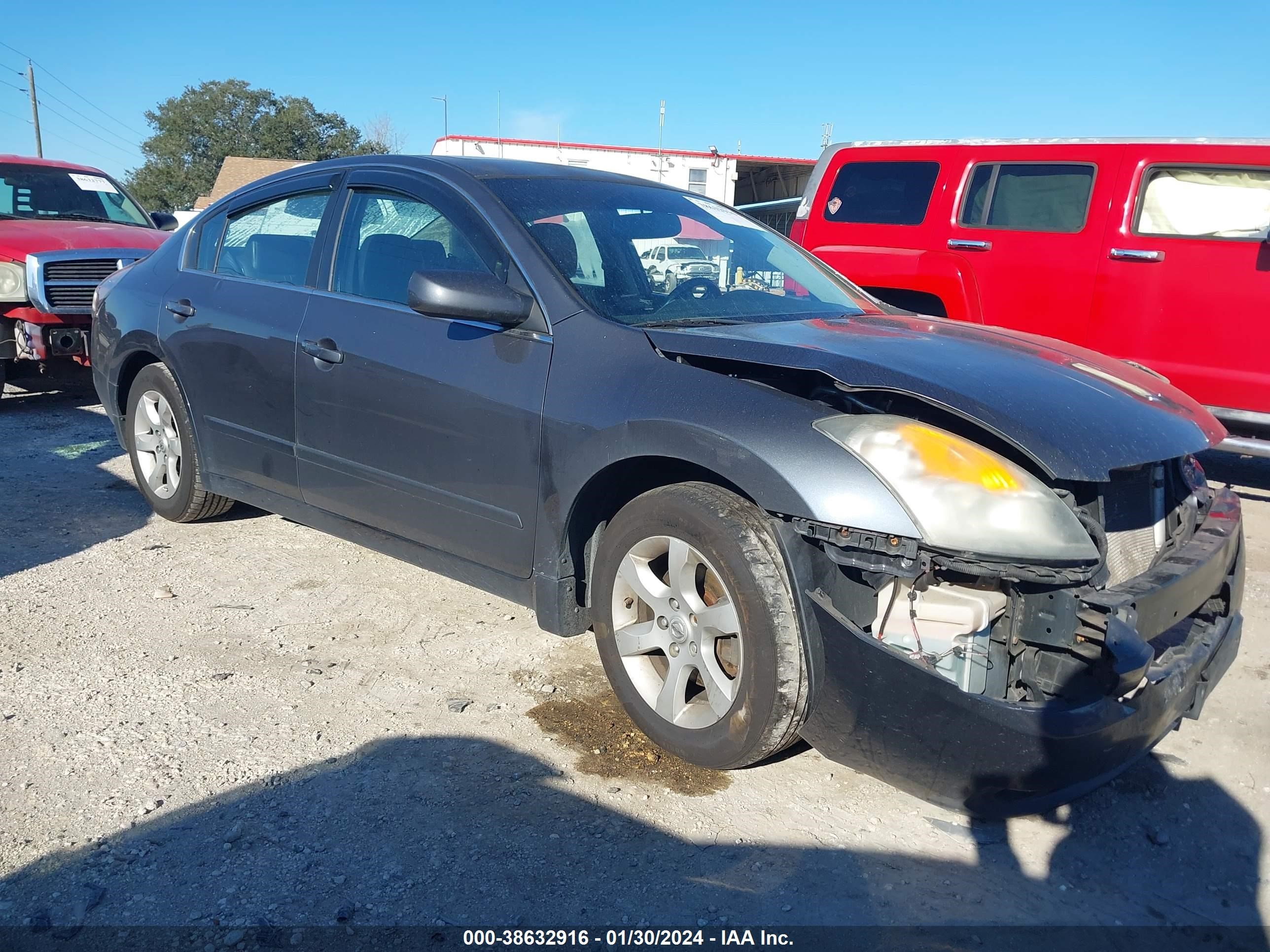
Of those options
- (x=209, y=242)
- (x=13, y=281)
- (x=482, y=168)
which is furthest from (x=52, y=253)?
(x=482, y=168)

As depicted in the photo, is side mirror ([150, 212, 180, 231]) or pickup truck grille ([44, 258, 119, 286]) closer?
pickup truck grille ([44, 258, 119, 286])

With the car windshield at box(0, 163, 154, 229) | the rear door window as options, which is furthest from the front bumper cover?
the car windshield at box(0, 163, 154, 229)

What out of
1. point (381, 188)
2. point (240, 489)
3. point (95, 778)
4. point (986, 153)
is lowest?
point (95, 778)

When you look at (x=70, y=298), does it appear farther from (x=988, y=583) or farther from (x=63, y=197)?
(x=988, y=583)

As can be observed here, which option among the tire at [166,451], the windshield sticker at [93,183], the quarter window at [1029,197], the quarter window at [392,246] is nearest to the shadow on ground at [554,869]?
the quarter window at [392,246]

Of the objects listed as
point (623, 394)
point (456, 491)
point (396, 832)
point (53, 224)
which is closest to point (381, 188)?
point (456, 491)

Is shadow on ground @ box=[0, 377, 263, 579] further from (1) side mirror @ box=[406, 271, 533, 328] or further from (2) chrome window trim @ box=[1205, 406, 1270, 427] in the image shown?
(2) chrome window trim @ box=[1205, 406, 1270, 427]

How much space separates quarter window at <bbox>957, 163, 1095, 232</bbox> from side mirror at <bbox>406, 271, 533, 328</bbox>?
4.32 metres

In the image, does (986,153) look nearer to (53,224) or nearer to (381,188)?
(381,188)

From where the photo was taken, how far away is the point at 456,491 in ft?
10.6

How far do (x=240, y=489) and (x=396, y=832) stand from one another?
2226mm

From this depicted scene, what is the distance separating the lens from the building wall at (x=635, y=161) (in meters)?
22.8

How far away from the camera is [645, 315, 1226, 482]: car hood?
2.35 metres

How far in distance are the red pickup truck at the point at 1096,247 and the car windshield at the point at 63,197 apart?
20.9 ft
